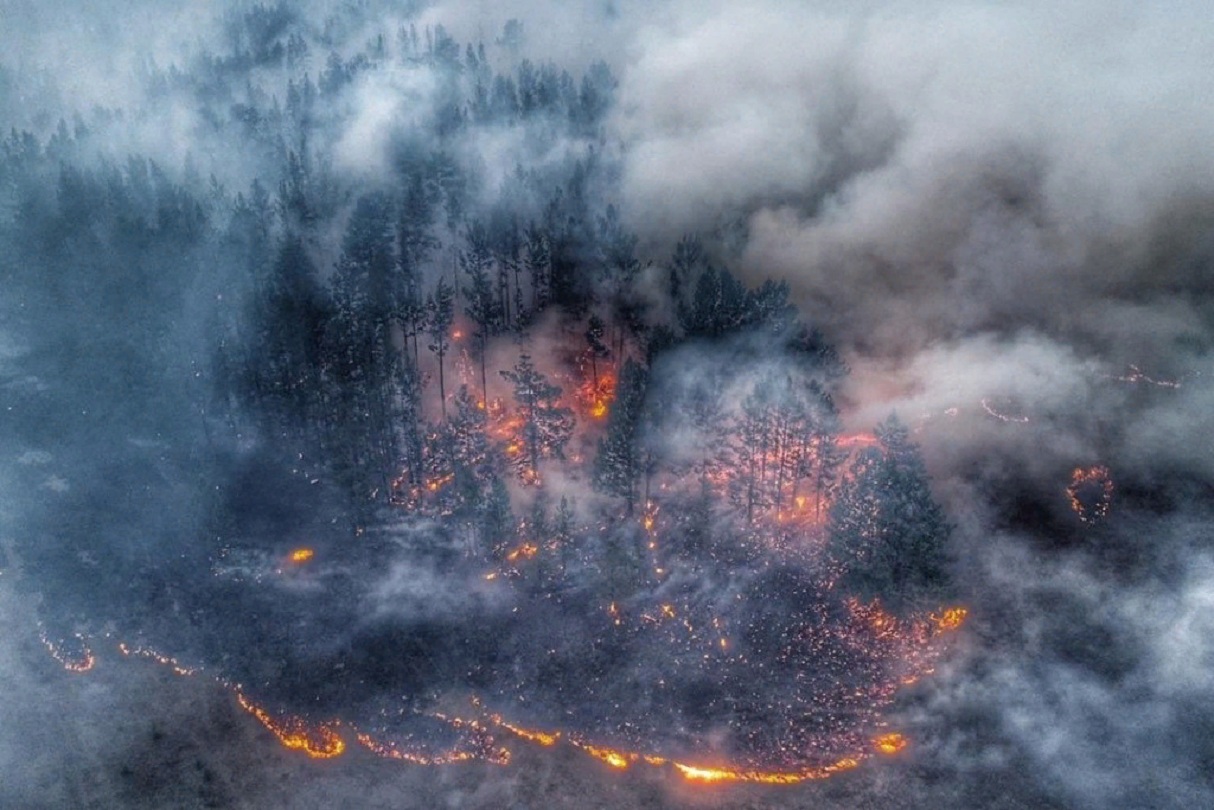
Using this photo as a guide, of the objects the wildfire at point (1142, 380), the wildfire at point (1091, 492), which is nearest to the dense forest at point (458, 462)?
the wildfire at point (1091, 492)

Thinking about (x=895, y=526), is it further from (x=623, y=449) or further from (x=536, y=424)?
(x=536, y=424)

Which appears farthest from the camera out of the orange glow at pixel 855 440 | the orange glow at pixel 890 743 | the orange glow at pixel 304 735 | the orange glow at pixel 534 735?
the orange glow at pixel 855 440

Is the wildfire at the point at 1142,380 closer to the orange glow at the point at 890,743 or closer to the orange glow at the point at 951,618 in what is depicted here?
the orange glow at the point at 951,618

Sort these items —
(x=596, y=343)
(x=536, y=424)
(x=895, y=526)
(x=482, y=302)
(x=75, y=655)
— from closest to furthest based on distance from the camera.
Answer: (x=895, y=526) < (x=75, y=655) < (x=536, y=424) < (x=596, y=343) < (x=482, y=302)

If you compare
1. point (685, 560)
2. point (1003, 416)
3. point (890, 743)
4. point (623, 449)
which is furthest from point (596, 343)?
point (890, 743)

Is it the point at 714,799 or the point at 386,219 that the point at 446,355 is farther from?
the point at 714,799

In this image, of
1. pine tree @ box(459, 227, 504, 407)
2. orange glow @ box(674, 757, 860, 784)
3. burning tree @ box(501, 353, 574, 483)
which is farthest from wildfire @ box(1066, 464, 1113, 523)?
pine tree @ box(459, 227, 504, 407)

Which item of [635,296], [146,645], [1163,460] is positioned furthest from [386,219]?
[1163,460]
